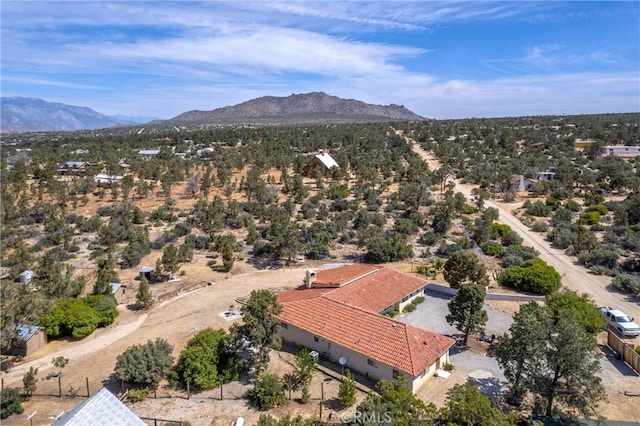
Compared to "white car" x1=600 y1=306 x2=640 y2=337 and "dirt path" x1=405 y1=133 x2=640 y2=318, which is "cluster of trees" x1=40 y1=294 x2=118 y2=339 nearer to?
"white car" x1=600 y1=306 x2=640 y2=337

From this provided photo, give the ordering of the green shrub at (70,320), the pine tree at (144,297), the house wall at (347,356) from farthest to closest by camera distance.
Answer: the pine tree at (144,297) < the green shrub at (70,320) < the house wall at (347,356)

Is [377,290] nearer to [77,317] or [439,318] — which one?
[439,318]

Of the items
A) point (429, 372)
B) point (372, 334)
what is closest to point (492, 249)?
point (429, 372)

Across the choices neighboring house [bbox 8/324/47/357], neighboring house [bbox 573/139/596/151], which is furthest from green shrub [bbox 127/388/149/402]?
neighboring house [bbox 573/139/596/151]

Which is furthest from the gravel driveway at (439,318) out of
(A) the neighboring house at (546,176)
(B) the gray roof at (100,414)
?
(A) the neighboring house at (546,176)

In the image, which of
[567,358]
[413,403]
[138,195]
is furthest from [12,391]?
[138,195]

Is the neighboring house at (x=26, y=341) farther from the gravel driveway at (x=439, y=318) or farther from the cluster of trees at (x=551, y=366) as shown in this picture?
the cluster of trees at (x=551, y=366)

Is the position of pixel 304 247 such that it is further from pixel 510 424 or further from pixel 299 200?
pixel 510 424
